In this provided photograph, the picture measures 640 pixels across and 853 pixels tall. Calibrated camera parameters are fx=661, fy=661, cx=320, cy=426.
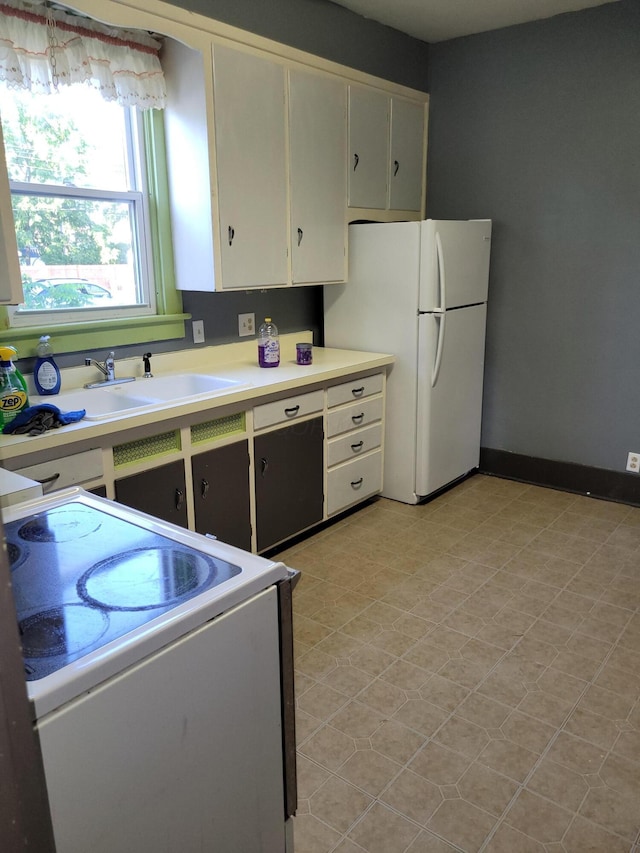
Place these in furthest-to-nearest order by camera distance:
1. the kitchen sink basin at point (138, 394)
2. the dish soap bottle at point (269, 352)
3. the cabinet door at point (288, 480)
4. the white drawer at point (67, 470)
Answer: the dish soap bottle at point (269, 352) < the cabinet door at point (288, 480) < the kitchen sink basin at point (138, 394) < the white drawer at point (67, 470)

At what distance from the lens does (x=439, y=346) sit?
3512mm

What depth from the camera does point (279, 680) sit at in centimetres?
125

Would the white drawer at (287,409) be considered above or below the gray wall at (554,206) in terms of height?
below

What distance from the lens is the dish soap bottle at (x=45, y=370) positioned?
2531mm

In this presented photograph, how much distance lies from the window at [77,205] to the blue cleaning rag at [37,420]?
0.56 meters

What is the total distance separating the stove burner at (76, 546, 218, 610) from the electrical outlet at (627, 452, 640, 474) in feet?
10.3

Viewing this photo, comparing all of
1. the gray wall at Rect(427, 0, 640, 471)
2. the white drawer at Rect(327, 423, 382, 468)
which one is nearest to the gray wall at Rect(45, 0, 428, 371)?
the gray wall at Rect(427, 0, 640, 471)

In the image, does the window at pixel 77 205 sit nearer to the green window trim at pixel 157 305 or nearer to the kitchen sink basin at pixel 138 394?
the green window trim at pixel 157 305

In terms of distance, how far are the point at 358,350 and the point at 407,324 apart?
14.3 inches

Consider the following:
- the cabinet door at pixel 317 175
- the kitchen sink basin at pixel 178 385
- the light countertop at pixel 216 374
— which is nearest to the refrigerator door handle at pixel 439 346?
the light countertop at pixel 216 374

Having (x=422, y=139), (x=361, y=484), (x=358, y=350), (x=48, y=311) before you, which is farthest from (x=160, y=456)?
(x=422, y=139)

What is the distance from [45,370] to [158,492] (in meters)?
0.64

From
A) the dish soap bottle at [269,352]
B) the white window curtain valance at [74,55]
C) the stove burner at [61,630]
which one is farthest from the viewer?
the dish soap bottle at [269,352]

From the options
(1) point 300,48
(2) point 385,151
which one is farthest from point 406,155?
(1) point 300,48
